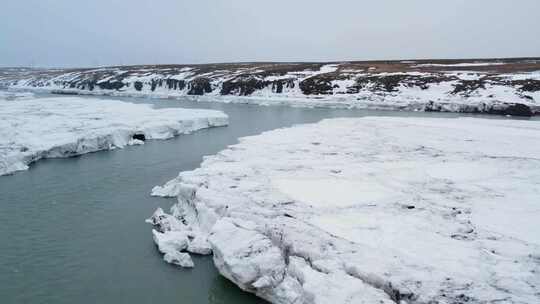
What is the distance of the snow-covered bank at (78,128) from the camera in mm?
19562

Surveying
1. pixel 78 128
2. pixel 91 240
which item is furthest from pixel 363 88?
pixel 91 240

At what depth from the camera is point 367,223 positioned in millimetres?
9281

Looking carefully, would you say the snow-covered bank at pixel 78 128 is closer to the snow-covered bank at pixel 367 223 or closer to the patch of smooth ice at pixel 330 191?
the snow-covered bank at pixel 367 223

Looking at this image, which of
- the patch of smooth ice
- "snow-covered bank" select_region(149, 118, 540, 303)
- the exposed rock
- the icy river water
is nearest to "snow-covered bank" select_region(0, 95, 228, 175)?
the icy river water

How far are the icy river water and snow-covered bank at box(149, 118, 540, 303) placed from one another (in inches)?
23.7

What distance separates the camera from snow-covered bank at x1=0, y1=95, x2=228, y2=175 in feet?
64.2

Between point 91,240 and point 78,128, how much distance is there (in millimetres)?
15100

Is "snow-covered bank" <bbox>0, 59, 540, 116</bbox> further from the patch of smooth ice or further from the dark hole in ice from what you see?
the patch of smooth ice

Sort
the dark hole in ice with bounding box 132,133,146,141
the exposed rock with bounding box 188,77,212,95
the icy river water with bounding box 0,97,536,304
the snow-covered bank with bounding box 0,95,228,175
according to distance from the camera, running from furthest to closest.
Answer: the exposed rock with bounding box 188,77,212,95
the dark hole in ice with bounding box 132,133,146,141
the snow-covered bank with bounding box 0,95,228,175
the icy river water with bounding box 0,97,536,304

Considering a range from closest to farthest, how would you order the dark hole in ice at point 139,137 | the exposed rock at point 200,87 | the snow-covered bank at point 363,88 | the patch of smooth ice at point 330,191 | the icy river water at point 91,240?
the icy river water at point 91,240, the patch of smooth ice at point 330,191, the dark hole in ice at point 139,137, the snow-covered bank at point 363,88, the exposed rock at point 200,87

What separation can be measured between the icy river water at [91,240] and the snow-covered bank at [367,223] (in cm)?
60

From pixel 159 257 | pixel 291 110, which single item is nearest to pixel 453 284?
pixel 159 257

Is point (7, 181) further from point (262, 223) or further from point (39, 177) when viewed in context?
point (262, 223)

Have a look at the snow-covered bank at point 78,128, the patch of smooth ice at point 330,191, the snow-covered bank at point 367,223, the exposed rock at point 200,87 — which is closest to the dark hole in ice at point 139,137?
the snow-covered bank at point 78,128
